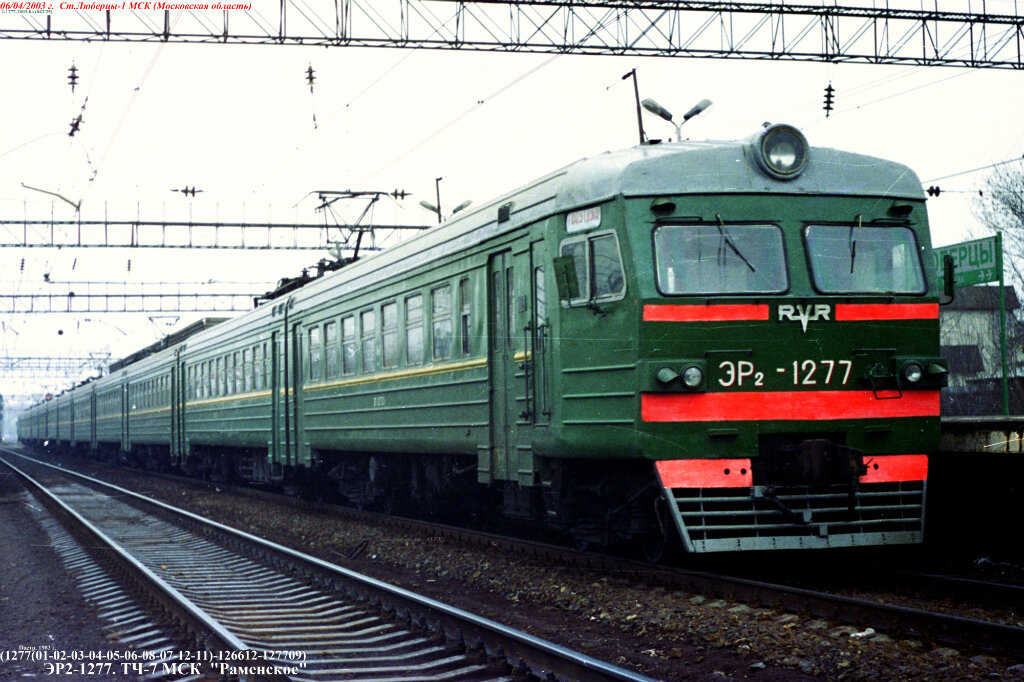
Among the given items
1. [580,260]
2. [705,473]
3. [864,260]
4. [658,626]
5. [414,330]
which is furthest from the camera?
[414,330]

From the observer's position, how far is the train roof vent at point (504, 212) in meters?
10.5

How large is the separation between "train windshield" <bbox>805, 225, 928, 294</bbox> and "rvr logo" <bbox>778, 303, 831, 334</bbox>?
0.14 m

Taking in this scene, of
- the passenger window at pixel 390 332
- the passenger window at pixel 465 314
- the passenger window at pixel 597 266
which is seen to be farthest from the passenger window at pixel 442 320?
the passenger window at pixel 597 266

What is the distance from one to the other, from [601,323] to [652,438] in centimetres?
Answer: 103

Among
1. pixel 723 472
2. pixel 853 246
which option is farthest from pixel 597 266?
pixel 853 246

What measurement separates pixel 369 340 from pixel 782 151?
22.3ft

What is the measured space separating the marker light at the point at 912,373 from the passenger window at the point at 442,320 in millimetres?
4676

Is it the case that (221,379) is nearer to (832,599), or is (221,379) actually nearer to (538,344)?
(538,344)

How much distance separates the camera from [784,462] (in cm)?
870

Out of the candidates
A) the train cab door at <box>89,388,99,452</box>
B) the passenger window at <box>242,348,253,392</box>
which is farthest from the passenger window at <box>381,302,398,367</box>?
the train cab door at <box>89,388,99,452</box>

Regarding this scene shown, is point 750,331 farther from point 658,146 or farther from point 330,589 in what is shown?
point 330,589

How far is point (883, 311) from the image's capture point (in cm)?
887

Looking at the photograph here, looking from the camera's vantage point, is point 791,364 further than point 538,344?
No

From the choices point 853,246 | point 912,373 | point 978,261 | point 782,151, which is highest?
point 782,151
